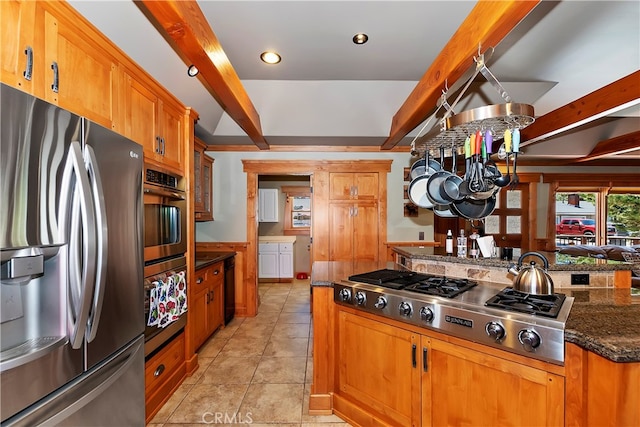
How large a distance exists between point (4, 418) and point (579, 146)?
6.16 meters

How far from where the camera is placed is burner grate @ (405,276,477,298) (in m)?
1.64

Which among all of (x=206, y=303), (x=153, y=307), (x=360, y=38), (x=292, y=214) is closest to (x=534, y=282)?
(x=360, y=38)

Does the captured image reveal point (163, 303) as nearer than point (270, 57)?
Yes

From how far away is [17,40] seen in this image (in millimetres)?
1128

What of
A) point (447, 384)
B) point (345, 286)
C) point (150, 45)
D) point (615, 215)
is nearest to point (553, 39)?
point (345, 286)

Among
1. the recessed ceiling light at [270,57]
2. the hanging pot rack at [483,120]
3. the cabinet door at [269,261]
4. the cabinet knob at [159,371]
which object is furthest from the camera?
the cabinet door at [269,261]

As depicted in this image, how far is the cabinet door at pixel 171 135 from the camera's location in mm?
2219

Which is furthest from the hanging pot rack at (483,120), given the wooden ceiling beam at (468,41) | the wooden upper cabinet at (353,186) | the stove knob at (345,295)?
the wooden upper cabinet at (353,186)

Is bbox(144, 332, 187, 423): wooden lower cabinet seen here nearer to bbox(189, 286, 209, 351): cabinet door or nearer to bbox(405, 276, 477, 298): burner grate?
bbox(189, 286, 209, 351): cabinet door

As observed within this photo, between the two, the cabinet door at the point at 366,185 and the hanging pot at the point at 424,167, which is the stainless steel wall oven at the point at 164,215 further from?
the cabinet door at the point at 366,185

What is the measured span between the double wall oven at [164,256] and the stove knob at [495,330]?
200cm

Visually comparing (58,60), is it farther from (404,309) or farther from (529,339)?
(529,339)

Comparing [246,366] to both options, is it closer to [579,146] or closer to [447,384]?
[447,384]

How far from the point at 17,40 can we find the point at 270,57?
1.70m
